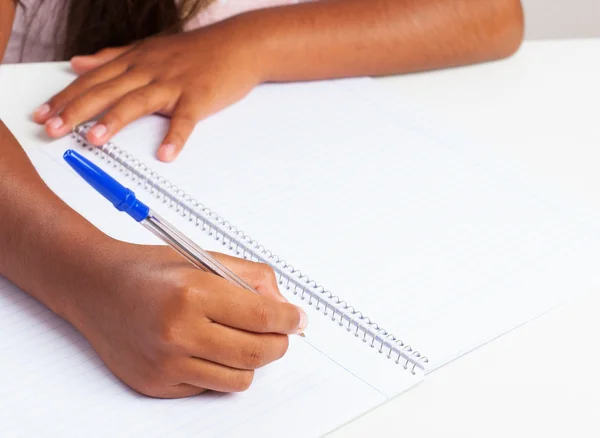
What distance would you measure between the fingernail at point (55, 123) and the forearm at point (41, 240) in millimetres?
147

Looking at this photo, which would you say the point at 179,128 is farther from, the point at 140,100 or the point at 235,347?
the point at 235,347

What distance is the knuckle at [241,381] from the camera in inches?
24.4

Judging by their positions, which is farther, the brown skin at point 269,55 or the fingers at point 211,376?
the brown skin at point 269,55

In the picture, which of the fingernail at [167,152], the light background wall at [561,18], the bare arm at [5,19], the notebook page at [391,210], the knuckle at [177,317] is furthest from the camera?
the light background wall at [561,18]

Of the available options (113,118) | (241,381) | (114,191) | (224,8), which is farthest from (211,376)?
(224,8)

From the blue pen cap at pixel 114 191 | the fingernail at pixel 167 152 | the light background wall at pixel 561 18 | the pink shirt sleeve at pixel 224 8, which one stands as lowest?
the blue pen cap at pixel 114 191

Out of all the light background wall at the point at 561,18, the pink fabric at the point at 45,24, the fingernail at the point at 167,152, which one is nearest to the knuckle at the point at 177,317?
the fingernail at the point at 167,152

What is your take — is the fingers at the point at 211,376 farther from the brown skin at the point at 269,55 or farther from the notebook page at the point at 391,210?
the brown skin at the point at 269,55

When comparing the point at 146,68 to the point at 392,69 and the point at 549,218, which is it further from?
the point at 549,218

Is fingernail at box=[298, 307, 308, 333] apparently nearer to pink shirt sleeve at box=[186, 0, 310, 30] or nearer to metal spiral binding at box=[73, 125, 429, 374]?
metal spiral binding at box=[73, 125, 429, 374]

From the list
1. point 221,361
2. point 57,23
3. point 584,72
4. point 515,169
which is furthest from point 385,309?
point 57,23

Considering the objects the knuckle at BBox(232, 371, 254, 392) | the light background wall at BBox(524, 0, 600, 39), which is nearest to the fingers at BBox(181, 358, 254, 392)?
the knuckle at BBox(232, 371, 254, 392)

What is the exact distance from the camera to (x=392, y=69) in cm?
111

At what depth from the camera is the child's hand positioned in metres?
0.60
